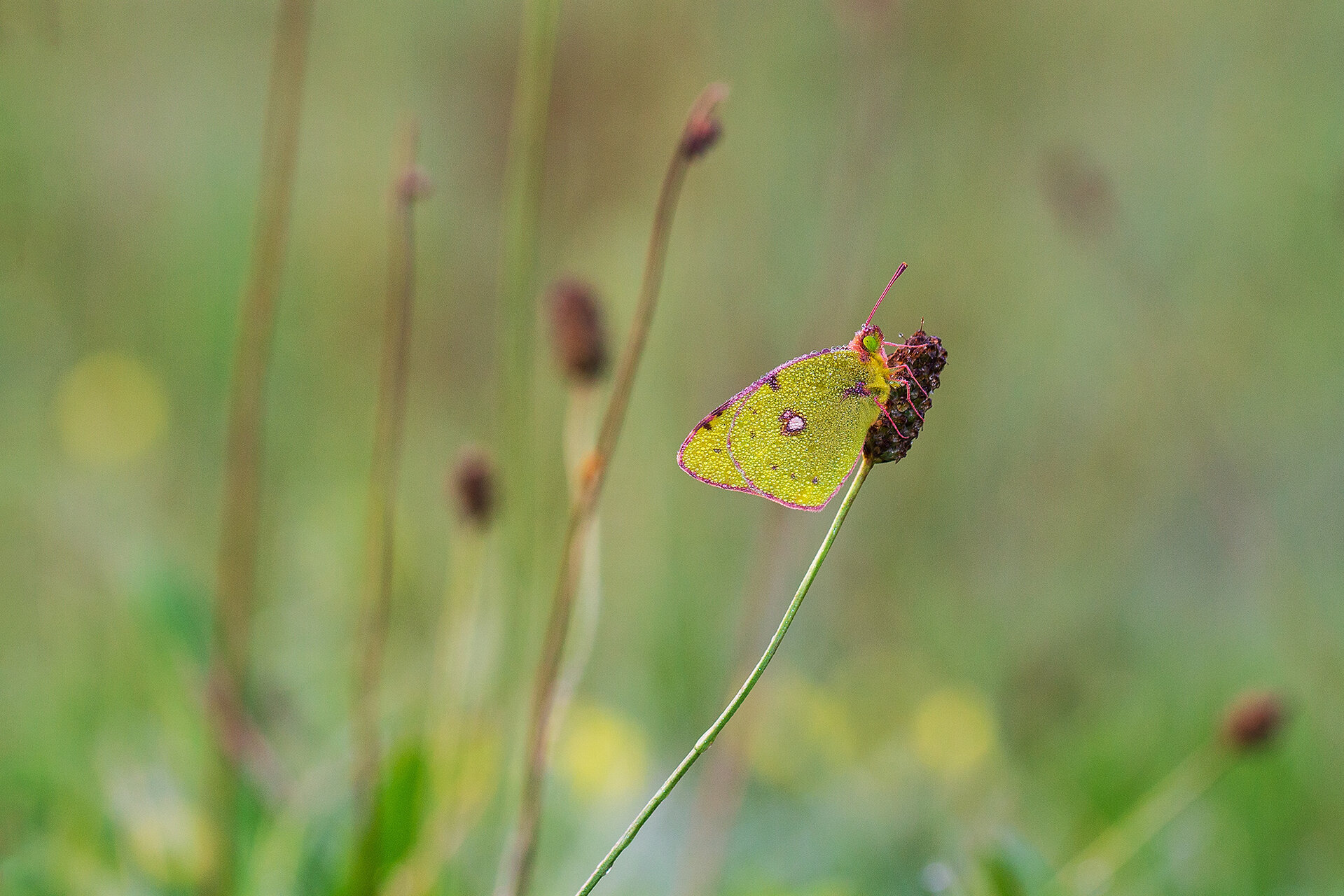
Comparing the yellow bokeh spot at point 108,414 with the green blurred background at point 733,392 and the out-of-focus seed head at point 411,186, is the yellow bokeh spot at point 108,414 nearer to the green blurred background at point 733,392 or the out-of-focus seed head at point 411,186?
the green blurred background at point 733,392

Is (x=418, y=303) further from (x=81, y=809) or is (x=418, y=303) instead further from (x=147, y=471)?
(x=81, y=809)

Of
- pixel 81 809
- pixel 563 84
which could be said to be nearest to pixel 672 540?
pixel 81 809

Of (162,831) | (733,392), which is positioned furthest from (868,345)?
(733,392)

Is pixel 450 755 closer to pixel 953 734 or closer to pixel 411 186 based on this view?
pixel 411 186

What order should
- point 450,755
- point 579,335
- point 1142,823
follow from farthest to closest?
1. point 1142,823
2. point 450,755
3. point 579,335

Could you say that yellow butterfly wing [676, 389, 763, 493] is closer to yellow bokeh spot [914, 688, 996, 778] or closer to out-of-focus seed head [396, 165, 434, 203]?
out-of-focus seed head [396, 165, 434, 203]

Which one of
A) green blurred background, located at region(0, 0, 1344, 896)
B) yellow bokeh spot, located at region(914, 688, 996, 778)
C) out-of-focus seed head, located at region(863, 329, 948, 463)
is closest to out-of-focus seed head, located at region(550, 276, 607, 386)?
out-of-focus seed head, located at region(863, 329, 948, 463)
